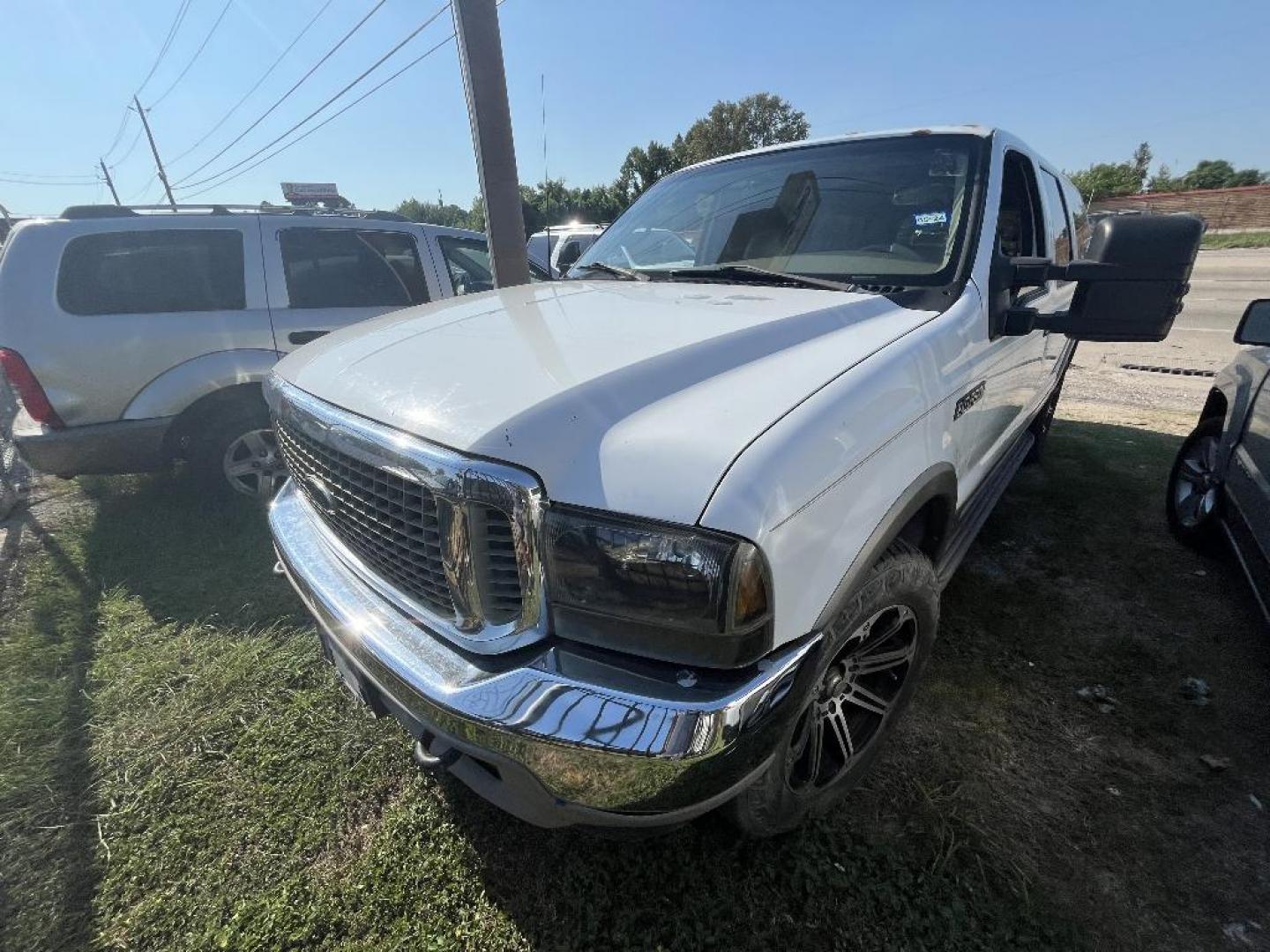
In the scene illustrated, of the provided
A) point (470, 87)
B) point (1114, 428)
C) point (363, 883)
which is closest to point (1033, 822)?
point (363, 883)

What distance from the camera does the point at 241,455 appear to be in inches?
169

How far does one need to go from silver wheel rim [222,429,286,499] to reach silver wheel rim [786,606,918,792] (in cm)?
385

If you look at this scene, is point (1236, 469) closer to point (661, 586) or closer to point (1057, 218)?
point (1057, 218)

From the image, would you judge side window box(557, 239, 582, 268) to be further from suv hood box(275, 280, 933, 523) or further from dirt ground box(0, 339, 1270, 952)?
dirt ground box(0, 339, 1270, 952)

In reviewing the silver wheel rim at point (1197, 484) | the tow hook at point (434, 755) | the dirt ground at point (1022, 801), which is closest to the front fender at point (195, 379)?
the dirt ground at point (1022, 801)

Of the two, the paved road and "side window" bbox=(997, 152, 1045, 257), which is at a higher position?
"side window" bbox=(997, 152, 1045, 257)

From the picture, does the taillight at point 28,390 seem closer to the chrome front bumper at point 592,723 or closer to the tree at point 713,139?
the chrome front bumper at point 592,723

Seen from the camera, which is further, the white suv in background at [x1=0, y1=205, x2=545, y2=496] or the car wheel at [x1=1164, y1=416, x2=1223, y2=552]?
the white suv in background at [x1=0, y1=205, x2=545, y2=496]

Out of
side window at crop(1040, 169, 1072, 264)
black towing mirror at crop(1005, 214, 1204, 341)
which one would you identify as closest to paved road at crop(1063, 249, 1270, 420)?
side window at crop(1040, 169, 1072, 264)

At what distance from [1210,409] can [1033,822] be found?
122 inches

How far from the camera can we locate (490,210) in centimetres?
534

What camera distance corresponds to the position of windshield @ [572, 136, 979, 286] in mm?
2285

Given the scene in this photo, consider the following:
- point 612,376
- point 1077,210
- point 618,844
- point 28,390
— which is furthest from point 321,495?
point 1077,210

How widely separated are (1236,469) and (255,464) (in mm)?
5708
